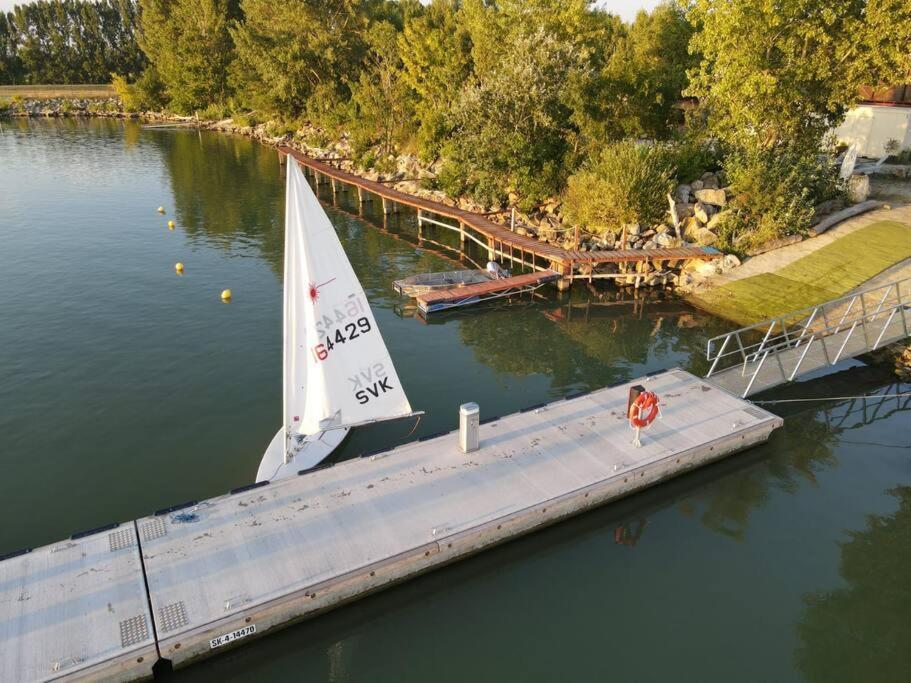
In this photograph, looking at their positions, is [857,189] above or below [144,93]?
below

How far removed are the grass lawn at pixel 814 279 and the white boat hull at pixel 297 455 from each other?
25.0m

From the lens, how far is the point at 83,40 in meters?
160

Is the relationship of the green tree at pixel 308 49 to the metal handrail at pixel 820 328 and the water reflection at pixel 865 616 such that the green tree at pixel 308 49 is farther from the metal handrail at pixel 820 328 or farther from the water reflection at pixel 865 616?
the water reflection at pixel 865 616

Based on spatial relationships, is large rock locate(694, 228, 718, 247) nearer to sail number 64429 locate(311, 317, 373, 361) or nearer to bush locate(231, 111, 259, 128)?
sail number 64429 locate(311, 317, 373, 361)

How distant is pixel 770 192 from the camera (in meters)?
39.0

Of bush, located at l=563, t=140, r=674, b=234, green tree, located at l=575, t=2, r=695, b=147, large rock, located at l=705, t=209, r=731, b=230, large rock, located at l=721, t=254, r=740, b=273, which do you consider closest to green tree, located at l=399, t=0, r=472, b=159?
green tree, located at l=575, t=2, r=695, b=147

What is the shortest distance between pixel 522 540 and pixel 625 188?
29168 millimetres

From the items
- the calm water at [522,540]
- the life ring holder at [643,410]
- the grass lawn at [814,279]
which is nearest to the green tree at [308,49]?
the calm water at [522,540]

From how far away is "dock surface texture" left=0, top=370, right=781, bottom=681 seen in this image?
1366cm

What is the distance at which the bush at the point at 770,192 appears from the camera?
127 feet

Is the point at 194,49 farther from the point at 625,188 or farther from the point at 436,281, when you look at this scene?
the point at 625,188

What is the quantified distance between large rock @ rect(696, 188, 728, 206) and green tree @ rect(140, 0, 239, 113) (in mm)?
107316

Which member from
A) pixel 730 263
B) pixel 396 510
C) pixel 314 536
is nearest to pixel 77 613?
pixel 314 536

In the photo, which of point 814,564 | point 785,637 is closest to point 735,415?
point 814,564
